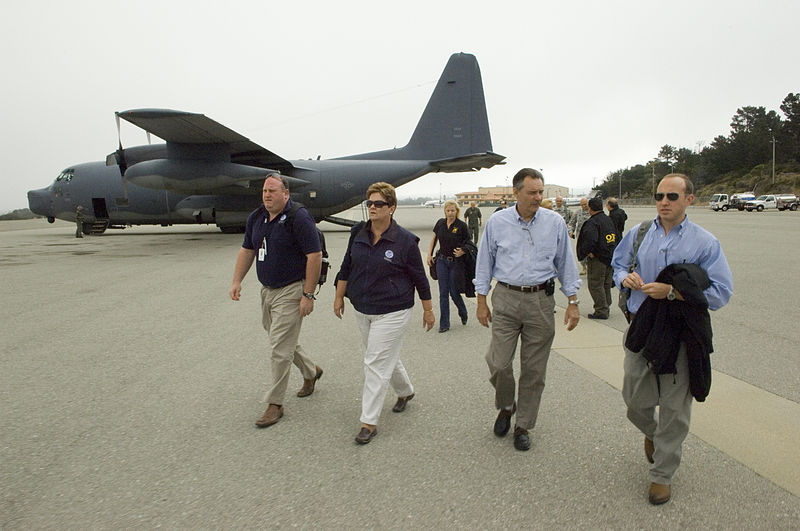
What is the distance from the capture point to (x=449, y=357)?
16.6 feet

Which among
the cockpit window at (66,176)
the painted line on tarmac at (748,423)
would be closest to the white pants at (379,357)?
the painted line on tarmac at (748,423)

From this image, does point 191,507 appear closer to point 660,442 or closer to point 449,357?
point 660,442

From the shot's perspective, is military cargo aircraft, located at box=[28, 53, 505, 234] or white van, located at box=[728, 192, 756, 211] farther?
white van, located at box=[728, 192, 756, 211]

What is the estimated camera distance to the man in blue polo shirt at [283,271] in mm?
3688

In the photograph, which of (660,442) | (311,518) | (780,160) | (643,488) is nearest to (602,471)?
(643,488)

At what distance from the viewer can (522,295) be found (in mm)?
3240

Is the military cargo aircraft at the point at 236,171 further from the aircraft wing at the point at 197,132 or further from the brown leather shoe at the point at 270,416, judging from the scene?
the brown leather shoe at the point at 270,416

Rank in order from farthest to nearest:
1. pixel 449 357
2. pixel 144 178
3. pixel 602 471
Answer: pixel 144 178
pixel 449 357
pixel 602 471

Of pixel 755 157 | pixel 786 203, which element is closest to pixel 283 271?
pixel 786 203

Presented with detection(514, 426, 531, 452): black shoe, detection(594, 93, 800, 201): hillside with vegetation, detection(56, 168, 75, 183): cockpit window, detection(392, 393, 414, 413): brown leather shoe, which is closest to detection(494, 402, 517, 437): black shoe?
detection(514, 426, 531, 452): black shoe

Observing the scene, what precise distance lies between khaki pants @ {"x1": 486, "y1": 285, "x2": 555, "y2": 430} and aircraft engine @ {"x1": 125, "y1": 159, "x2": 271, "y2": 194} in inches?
601

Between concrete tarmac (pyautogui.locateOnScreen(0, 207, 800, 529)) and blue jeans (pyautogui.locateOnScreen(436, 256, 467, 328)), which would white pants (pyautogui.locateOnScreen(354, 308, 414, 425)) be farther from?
blue jeans (pyautogui.locateOnScreen(436, 256, 467, 328))

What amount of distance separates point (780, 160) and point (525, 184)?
96.6m

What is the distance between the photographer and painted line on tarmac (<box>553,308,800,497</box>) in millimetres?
2861
